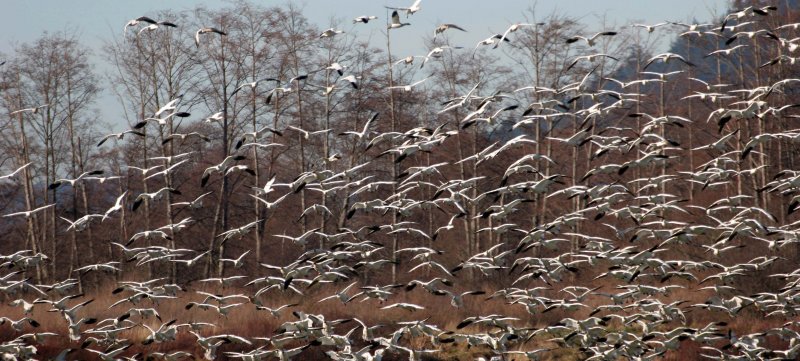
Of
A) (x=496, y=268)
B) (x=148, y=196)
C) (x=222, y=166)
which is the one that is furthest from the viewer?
(x=496, y=268)

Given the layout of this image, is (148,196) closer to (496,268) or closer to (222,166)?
(222,166)

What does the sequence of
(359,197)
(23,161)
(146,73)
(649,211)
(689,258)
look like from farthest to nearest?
(359,197)
(23,161)
(146,73)
(689,258)
(649,211)

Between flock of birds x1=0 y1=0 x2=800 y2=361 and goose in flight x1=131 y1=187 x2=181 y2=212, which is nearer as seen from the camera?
goose in flight x1=131 y1=187 x2=181 y2=212

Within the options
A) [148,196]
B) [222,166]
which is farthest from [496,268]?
[148,196]

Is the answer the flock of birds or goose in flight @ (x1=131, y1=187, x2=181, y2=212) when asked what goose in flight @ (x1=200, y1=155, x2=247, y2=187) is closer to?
the flock of birds

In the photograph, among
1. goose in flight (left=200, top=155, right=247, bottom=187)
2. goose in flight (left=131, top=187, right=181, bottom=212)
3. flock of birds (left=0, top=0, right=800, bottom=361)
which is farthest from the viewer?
flock of birds (left=0, top=0, right=800, bottom=361)

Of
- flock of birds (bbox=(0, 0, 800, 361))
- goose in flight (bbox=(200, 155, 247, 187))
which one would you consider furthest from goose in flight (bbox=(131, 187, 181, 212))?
goose in flight (bbox=(200, 155, 247, 187))

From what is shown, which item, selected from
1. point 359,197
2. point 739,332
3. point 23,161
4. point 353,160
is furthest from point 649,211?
point 23,161

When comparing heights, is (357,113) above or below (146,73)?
below

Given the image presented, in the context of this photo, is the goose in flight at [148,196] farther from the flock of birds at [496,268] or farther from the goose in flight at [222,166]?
the goose in flight at [222,166]

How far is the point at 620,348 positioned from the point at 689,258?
28.9ft

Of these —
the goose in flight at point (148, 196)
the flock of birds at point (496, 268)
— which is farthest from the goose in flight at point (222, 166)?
the goose in flight at point (148, 196)

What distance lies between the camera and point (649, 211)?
19.6 m

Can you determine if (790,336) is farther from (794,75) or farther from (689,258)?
(794,75)
